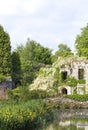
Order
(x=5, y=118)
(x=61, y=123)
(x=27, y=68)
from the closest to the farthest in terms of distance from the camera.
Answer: (x=5, y=118) < (x=61, y=123) < (x=27, y=68)

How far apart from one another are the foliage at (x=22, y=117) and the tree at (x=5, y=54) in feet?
123

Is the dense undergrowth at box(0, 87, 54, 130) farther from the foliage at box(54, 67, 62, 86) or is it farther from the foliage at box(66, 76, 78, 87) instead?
the foliage at box(54, 67, 62, 86)

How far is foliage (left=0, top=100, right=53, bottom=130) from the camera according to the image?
2750 cm

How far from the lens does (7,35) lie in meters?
80.0

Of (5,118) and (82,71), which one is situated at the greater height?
(82,71)

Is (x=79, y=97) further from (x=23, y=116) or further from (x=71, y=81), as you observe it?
(x=23, y=116)

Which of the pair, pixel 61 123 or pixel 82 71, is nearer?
pixel 61 123

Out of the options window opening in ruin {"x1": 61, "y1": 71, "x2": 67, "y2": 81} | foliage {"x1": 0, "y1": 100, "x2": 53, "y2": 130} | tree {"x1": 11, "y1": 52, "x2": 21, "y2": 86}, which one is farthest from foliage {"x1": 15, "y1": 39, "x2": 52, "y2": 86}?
Result: foliage {"x1": 0, "y1": 100, "x2": 53, "y2": 130}

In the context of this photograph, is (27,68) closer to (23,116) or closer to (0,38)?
(0,38)

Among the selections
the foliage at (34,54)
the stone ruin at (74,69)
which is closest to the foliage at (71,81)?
the stone ruin at (74,69)

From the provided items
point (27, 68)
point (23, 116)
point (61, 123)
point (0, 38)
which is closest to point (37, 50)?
point (27, 68)

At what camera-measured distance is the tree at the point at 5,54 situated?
7700cm

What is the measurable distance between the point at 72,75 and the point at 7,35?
44.5 feet

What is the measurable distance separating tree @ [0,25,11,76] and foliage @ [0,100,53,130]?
37.4 m
